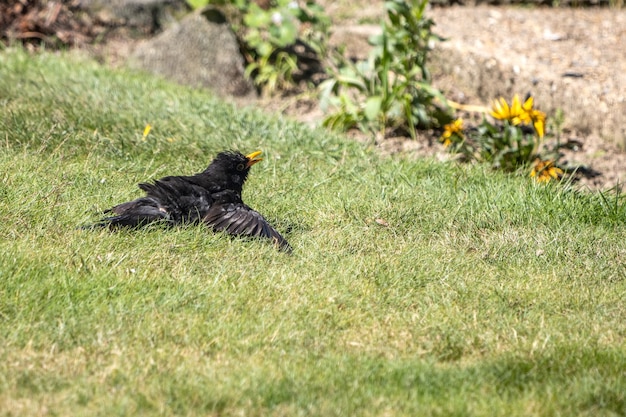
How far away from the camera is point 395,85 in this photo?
7.42m

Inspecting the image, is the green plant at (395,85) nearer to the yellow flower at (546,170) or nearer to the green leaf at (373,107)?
the green leaf at (373,107)

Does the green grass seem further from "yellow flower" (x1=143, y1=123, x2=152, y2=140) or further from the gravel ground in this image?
the gravel ground

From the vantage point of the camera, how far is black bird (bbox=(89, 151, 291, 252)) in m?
4.94

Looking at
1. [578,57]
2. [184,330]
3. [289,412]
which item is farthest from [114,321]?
[578,57]

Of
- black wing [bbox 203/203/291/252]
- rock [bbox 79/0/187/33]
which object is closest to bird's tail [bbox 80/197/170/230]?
black wing [bbox 203/203/291/252]

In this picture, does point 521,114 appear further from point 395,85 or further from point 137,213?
point 137,213

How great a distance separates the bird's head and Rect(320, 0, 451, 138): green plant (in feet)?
7.13

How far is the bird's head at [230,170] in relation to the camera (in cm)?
536

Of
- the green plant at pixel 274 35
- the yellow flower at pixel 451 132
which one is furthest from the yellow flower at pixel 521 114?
the green plant at pixel 274 35

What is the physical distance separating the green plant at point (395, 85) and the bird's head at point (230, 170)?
217cm

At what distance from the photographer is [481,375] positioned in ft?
12.3

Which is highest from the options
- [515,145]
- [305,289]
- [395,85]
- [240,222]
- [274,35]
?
[274,35]

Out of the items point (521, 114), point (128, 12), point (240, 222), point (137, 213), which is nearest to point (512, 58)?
point (521, 114)

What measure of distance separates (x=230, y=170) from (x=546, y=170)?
2.70m
